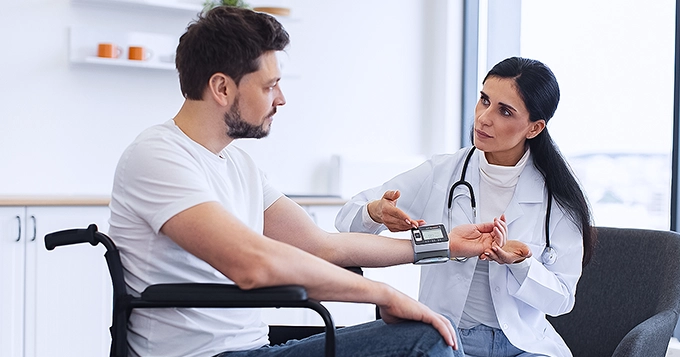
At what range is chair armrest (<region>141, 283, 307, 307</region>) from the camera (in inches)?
50.6

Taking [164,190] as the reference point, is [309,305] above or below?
below

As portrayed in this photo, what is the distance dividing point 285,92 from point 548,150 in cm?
201

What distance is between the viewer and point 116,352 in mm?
1361

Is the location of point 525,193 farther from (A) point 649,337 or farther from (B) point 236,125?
(B) point 236,125

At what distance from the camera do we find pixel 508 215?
1.95 metres

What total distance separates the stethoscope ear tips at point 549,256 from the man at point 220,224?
1.99 ft

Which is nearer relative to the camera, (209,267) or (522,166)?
(209,267)

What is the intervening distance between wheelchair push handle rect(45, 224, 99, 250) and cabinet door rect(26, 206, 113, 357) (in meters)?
1.51

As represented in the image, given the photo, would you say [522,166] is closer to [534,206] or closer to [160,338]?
[534,206]

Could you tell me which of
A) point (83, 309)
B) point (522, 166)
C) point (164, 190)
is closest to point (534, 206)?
point (522, 166)

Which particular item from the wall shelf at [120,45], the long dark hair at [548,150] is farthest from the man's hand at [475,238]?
the wall shelf at [120,45]

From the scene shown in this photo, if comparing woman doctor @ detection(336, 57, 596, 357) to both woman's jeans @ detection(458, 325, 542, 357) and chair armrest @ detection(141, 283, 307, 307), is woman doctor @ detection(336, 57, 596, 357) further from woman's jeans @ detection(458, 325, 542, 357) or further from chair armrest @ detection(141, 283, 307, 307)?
chair armrest @ detection(141, 283, 307, 307)

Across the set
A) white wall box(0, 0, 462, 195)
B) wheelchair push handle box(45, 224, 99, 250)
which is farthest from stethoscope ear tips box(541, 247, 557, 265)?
white wall box(0, 0, 462, 195)

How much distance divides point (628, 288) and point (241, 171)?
1084 mm
